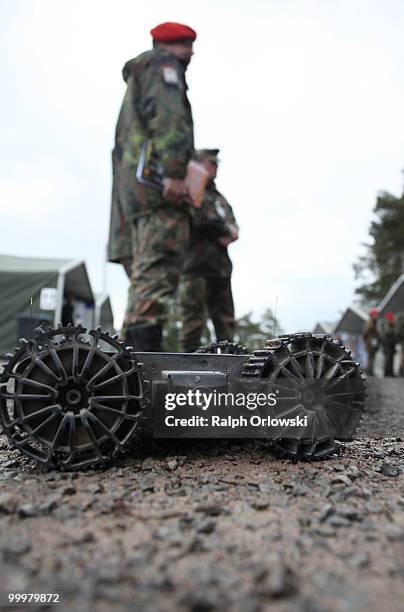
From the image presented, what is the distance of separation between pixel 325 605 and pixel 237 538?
0.38 metres

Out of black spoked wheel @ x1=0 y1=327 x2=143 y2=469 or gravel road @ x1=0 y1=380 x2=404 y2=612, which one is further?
black spoked wheel @ x1=0 y1=327 x2=143 y2=469

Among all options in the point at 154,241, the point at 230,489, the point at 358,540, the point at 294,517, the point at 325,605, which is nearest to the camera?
the point at 325,605

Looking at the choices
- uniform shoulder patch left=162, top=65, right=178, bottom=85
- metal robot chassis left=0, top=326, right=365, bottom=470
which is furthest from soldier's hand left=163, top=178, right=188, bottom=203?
metal robot chassis left=0, top=326, right=365, bottom=470

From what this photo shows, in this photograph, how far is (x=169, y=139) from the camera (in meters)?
4.13

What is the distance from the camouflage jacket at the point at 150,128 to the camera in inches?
163

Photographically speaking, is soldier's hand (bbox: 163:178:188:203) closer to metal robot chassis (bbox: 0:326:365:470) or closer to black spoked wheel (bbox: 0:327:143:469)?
metal robot chassis (bbox: 0:326:365:470)

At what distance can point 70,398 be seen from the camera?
204cm

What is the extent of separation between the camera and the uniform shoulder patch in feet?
13.5

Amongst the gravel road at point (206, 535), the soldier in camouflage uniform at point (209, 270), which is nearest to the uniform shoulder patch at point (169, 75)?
the soldier in camouflage uniform at point (209, 270)

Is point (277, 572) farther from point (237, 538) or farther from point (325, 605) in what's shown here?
point (237, 538)

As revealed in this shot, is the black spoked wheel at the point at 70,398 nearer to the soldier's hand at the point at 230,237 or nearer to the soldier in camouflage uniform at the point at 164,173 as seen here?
the soldier in camouflage uniform at the point at 164,173

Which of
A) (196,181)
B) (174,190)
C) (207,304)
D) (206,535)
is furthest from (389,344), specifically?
(206,535)

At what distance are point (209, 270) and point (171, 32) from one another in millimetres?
2107

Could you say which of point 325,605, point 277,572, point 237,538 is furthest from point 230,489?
point 325,605
